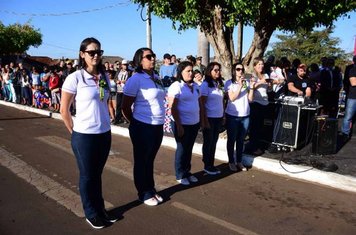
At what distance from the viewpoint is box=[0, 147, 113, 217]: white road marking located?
15.2 feet

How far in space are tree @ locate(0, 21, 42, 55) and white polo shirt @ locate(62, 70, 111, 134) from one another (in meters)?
41.1

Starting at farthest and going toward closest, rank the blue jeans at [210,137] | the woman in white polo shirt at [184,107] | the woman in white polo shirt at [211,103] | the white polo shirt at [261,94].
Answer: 1. the white polo shirt at [261,94]
2. the blue jeans at [210,137]
3. the woman in white polo shirt at [211,103]
4. the woman in white polo shirt at [184,107]

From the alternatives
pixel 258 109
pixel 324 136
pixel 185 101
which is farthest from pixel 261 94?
pixel 185 101

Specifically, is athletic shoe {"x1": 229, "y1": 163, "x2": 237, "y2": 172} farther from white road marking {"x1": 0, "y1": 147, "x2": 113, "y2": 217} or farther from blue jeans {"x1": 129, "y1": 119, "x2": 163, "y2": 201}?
white road marking {"x1": 0, "y1": 147, "x2": 113, "y2": 217}

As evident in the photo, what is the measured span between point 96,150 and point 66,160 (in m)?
3.34

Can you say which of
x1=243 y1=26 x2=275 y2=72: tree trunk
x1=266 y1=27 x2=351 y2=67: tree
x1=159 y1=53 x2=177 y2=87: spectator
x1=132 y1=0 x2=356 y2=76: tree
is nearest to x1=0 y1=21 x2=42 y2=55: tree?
x1=266 y1=27 x2=351 y2=67: tree

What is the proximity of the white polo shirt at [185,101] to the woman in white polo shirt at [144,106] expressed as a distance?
0.60 metres

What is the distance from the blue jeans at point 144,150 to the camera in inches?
173

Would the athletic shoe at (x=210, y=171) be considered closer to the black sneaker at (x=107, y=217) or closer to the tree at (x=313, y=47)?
the black sneaker at (x=107, y=217)

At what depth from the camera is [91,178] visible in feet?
12.7

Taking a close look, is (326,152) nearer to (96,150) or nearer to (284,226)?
(284,226)

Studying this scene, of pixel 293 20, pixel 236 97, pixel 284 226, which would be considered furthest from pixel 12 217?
pixel 293 20

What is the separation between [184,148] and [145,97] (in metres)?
1.32

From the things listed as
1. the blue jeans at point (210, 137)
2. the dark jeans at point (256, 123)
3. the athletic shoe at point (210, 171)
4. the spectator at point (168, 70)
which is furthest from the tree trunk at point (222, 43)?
the athletic shoe at point (210, 171)
